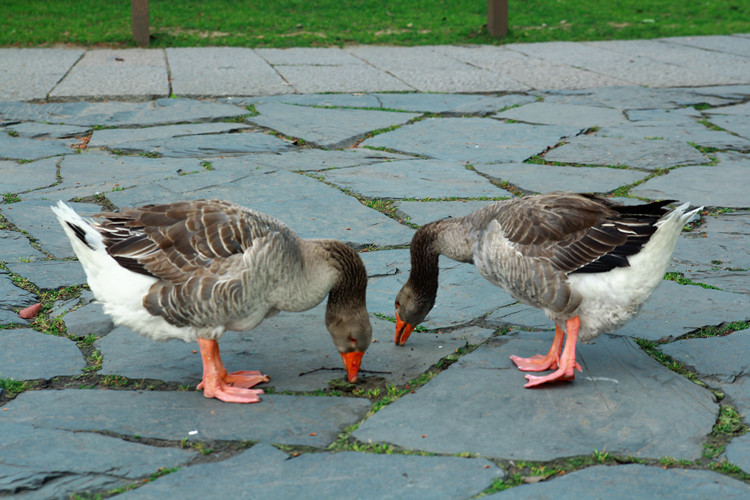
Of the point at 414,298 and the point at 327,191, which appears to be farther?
the point at 327,191

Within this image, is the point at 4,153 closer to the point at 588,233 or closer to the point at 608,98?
the point at 588,233

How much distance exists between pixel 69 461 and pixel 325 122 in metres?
5.74

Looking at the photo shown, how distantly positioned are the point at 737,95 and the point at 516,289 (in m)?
7.00

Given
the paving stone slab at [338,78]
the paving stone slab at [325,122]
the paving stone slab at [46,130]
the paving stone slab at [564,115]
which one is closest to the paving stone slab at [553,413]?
the paving stone slab at [325,122]

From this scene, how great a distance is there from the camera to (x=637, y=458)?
10.0 ft

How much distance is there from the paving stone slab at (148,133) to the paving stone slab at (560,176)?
2.76m

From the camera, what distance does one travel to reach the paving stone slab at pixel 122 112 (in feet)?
26.8

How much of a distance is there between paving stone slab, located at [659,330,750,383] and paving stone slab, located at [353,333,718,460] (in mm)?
164

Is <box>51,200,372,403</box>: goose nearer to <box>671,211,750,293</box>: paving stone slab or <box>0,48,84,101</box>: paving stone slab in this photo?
<box>671,211,750,293</box>: paving stone slab

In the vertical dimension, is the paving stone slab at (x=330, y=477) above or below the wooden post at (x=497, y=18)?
below

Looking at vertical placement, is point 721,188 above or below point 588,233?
below

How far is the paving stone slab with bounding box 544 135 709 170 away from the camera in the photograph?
6.98 meters

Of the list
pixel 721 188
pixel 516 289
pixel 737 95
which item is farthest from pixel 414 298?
pixel 737 95

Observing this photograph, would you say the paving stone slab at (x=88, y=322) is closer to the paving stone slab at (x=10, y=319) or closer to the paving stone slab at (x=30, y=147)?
the paving stone slab at (x=10, y=319)
